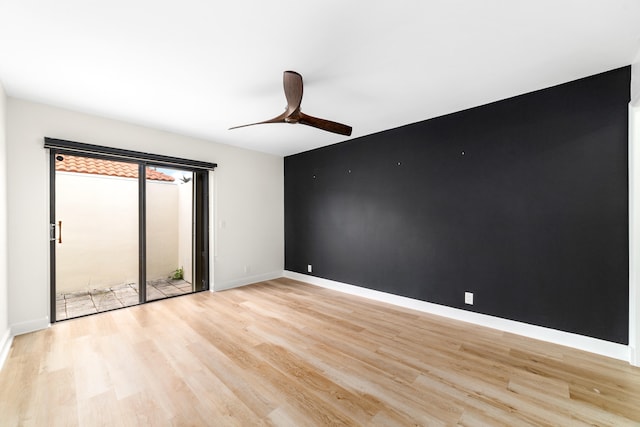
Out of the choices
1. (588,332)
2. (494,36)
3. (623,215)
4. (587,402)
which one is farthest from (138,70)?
(588,332)

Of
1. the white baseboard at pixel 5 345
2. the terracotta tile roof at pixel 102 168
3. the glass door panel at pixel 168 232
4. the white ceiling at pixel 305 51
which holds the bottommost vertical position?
the white baseboard at pixel 5 345

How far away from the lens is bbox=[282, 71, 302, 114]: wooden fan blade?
2.19 metres

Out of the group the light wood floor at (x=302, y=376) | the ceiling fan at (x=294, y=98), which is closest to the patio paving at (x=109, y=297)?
the light wood floor at (x=302, y=376)

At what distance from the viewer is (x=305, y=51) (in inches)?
79.7

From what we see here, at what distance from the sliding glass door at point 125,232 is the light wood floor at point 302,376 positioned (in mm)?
929

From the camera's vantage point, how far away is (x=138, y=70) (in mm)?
2287

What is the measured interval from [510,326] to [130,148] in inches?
204

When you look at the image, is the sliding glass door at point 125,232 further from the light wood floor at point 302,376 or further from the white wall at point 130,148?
the light wood floor at point 302,376

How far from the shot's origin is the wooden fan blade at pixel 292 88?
2.19 metres

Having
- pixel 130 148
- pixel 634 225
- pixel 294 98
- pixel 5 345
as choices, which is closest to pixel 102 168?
pixel 130 148

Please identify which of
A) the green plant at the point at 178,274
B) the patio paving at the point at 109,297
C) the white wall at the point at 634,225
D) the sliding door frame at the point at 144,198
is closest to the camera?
the white wall at the point at 634,225

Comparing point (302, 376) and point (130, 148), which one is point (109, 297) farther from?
point (302, 376)

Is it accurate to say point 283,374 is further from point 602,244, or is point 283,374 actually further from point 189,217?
point 189,217

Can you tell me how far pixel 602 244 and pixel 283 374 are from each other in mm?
3079
